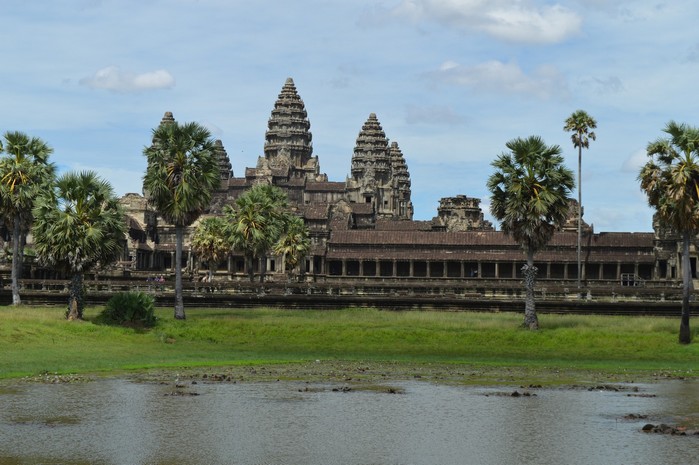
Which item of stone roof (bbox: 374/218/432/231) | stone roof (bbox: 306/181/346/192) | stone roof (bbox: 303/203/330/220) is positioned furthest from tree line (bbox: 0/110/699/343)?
stone roof (bbox: 306/181/346/192)

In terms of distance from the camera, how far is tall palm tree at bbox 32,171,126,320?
5288 cm

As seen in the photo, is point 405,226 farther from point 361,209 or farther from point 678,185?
point 678,185

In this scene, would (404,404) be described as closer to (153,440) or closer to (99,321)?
(153,440)

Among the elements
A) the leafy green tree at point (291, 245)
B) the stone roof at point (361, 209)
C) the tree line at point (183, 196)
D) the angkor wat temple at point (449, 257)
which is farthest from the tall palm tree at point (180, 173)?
the stone roof at point (361, 209)

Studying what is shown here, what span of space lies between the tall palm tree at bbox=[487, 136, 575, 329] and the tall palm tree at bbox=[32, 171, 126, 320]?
18.3 meters

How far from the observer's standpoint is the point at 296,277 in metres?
115

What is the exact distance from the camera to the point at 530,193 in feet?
186

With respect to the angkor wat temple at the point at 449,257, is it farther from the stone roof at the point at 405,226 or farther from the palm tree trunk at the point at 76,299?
→ the palm tree trunk at the point at 76,299

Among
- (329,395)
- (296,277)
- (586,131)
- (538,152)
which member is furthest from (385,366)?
(296,277)

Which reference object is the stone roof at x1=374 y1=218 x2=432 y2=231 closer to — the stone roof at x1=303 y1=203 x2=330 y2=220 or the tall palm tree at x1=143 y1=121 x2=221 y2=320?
the stone roof at x1=303 y1=203 x2=330 y2=220

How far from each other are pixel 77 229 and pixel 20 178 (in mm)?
12107

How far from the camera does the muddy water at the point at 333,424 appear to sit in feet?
78.1

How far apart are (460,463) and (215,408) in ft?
29.7

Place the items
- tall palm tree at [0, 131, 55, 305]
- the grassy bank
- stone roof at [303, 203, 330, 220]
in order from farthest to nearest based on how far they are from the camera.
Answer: stone roof at [303, 203, 330, 220] → tall palm tree at [0, 131, 55, 305] → the grassy bank
